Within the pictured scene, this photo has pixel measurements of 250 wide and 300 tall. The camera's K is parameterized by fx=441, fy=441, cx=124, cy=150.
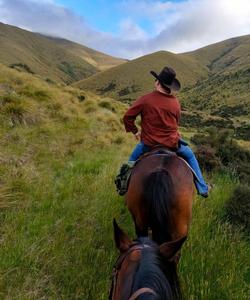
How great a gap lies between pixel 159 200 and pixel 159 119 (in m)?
1.53

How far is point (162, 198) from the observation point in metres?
5.13

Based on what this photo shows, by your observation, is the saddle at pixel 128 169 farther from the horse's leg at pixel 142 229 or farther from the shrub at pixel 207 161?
the shrub at pixel 207 161

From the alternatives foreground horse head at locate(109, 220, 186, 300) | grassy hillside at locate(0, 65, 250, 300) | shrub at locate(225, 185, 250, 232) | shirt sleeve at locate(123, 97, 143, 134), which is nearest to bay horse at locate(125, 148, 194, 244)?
grassy hillside at locate(0, 65, 250, 300)

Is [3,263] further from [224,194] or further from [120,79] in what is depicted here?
[120,79]

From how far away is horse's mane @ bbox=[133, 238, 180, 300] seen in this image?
2613 mm

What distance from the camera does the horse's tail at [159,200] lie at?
513 centimetres

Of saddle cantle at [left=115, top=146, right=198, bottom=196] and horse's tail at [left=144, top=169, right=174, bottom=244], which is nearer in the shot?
horse's tail at [left=144, top=169, right=174, bottom=244]

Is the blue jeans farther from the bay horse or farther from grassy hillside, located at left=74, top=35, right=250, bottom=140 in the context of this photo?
grassy hillside, located at left=74, top=35, right=250, bottom=140

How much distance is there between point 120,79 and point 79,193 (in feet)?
596

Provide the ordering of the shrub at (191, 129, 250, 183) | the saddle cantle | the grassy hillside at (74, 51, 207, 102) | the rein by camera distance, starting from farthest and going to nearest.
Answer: the grassy hillside at (74, 51, 207, 102) < the shrub at (191, 129, 250, 183) < the saddle cantle < the rein

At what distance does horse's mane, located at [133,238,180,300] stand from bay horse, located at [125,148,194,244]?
6.79 feet

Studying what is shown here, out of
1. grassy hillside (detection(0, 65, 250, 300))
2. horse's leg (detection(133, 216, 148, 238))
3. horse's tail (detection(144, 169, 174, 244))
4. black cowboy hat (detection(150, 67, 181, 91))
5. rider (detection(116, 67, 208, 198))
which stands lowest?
grassy hillside (detection(0, 65, 250, 300))

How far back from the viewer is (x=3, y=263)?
195 inches

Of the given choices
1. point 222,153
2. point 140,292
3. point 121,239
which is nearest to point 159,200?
point 121,239
